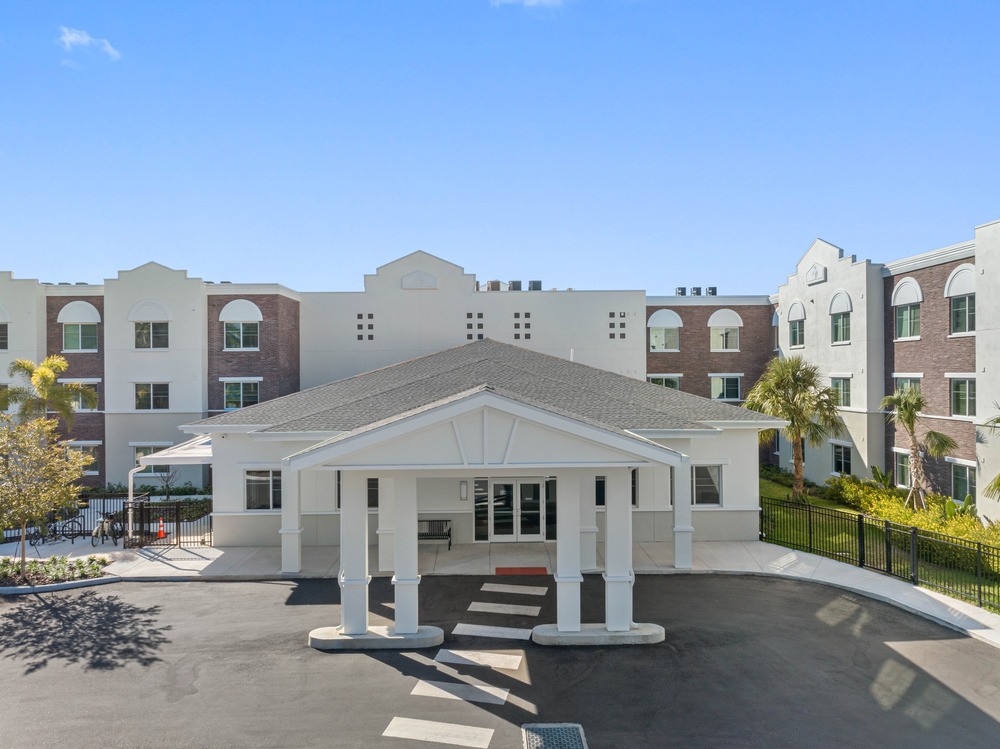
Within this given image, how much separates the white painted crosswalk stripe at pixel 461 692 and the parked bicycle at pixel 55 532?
1569 cm

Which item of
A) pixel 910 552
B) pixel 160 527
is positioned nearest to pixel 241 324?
pixel 160 527

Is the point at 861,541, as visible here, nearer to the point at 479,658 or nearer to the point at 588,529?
the point at 588,529

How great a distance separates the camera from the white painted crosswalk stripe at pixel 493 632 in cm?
1172

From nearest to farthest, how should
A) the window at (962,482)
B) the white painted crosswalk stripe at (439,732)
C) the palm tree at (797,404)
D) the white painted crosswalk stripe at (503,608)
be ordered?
the white painted crosswalk stripe at (439,732), the white painted crosswalk stripe at (503,608), the window at (962,482), the palm tree at (797,404)

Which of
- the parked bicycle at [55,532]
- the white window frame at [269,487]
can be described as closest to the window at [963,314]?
the white window frame at [269,487]

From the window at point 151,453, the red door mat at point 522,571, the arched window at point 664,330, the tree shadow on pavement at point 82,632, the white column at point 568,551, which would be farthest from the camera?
the arched window at point 664,330

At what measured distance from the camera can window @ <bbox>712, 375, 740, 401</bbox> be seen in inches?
1410

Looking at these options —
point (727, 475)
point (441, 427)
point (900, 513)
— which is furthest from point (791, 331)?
point (441, 427)

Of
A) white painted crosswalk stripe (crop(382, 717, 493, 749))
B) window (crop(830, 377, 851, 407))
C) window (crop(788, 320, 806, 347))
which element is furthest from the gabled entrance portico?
window (crop(788, 320, 806, 347))

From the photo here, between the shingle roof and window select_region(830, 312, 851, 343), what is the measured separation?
11986 millimetres

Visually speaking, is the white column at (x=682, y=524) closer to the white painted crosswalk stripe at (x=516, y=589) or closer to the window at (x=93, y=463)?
the white painted crosswalk stripe at (x=516, y=589)

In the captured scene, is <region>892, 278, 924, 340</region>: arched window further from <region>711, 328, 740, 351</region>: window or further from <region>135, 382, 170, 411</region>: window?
<region>135, 382, 170, 411</region>: window

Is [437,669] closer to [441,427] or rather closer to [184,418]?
[441,427]

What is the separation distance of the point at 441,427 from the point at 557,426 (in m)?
2.05
